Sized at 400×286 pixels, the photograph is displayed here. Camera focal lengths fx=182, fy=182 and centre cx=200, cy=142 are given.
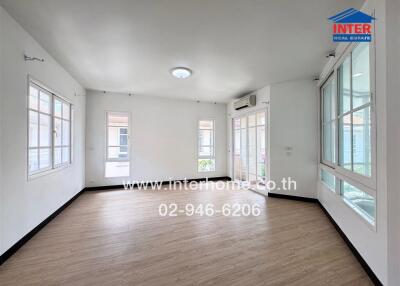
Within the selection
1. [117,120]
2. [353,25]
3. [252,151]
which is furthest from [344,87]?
[117,120]

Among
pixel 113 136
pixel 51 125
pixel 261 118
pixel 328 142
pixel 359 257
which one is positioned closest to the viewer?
pixel 359 257

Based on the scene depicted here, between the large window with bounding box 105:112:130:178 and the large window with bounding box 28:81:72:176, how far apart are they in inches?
48.0

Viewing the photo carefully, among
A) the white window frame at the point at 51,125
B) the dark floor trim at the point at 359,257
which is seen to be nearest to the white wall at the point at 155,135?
the white window frame at the point at 51,125

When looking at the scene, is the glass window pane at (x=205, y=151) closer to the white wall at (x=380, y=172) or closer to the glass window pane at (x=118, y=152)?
the glass window pane at (x=118, y=152)

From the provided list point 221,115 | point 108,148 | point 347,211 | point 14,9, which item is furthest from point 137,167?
point 347,211

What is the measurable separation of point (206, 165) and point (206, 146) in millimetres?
656

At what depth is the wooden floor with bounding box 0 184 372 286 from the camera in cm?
173

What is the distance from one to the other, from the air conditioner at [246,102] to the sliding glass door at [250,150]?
301mm

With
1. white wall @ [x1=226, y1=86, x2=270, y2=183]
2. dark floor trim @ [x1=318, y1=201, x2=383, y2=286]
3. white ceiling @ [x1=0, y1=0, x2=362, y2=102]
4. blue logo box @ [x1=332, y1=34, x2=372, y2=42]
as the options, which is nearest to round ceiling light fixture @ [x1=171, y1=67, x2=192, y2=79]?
white ceiling @ [x1=0, y1=0, x2=362, y2=102]

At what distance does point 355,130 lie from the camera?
224 centimetres

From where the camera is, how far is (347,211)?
2365 millimetres

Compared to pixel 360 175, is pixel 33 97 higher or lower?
higher

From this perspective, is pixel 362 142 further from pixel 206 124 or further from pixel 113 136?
pixel 113 136

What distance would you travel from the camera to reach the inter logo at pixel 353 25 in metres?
1.85
